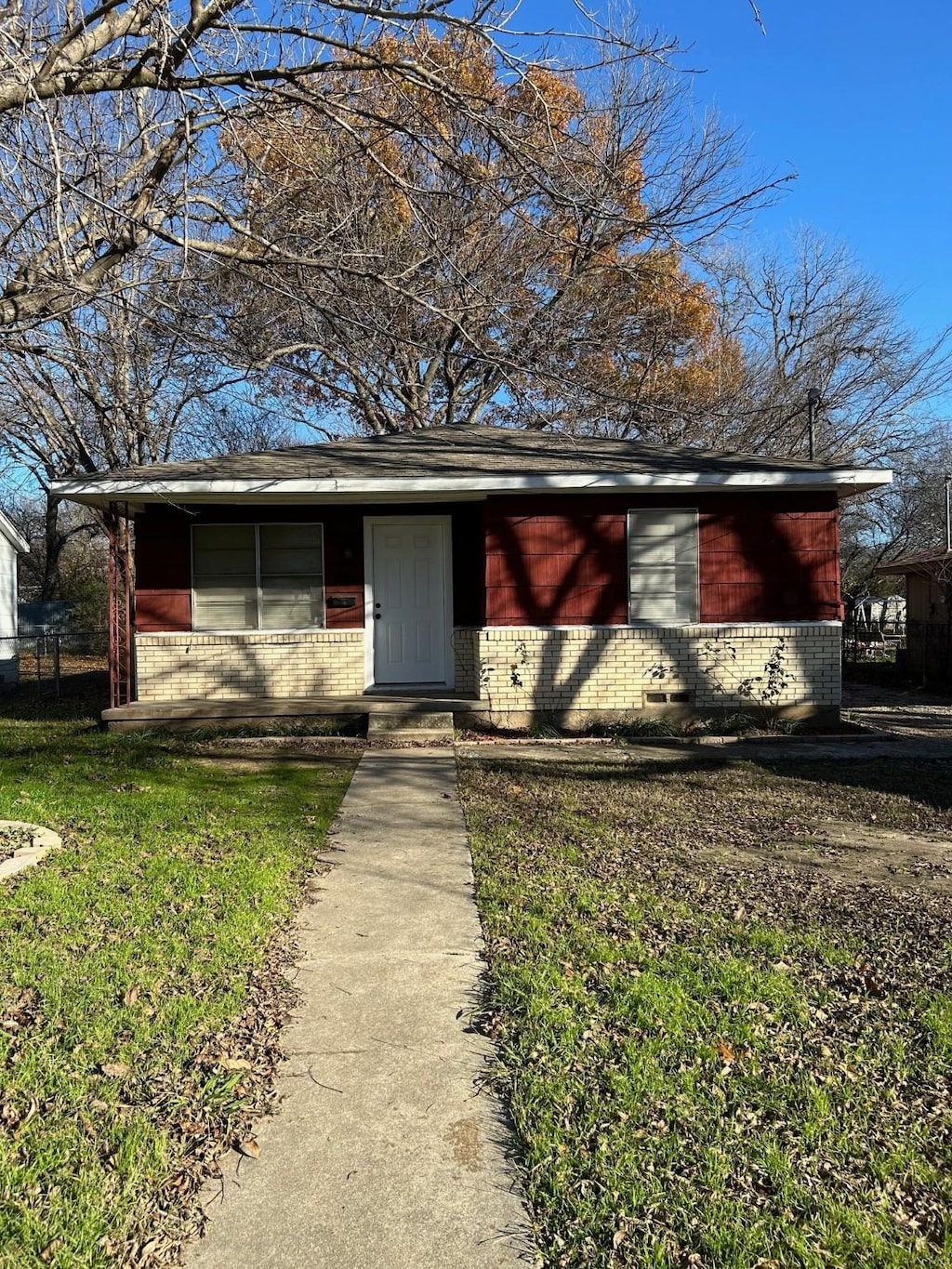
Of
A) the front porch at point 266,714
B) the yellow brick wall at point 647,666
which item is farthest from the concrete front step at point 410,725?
the yellow brick wall at point 647,666

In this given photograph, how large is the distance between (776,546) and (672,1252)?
1038 centimetres

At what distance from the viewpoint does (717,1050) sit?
325cm

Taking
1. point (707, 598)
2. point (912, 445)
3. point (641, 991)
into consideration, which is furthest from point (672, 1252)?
point (912, 445)

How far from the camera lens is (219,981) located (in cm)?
377

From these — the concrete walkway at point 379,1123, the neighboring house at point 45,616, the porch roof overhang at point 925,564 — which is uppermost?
the porch roof overhang at point 925,564

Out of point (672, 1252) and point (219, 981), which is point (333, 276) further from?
point (672, 1252)

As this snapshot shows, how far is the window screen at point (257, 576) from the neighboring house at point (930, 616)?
11340 millimetres

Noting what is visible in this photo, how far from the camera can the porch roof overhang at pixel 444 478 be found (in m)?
10.8

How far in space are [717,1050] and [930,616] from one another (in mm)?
16771

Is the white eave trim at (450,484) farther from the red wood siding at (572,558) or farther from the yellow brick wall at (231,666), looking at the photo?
the yellow brick wall at (231,666)

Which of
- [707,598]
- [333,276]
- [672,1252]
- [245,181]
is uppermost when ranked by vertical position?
[245,181]

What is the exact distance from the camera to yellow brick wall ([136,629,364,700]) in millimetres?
11859

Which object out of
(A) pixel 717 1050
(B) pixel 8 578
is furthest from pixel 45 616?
(A) pixel 717 1050

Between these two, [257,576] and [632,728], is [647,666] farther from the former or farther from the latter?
[257,576]
